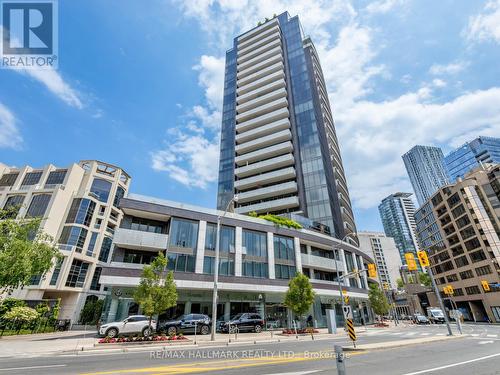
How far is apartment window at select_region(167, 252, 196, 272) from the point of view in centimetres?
2751

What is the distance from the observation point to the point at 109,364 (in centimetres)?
1013

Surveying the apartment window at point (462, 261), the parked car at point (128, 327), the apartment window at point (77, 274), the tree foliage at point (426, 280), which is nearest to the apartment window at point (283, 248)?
the parked car at point (128, 327)

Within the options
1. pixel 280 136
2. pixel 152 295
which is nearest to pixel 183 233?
pixel 152 295

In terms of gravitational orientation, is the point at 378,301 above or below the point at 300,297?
above

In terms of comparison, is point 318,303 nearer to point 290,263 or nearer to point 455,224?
point 290,263

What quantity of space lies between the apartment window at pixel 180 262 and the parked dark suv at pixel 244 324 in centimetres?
694

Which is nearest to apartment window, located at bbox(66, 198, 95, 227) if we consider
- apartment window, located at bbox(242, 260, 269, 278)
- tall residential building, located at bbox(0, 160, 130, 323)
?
tall residential building, located at bbox(0, 160, 130, 323)

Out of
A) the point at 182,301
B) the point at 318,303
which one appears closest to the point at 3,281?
the point at 182,301

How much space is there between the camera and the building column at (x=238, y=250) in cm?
3081

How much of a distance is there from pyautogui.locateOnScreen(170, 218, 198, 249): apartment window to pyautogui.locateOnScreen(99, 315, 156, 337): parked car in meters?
8.90

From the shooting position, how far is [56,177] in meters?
50.1

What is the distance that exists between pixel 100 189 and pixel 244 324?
43.9 metres

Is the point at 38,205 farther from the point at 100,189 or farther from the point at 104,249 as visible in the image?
the point at 104,249

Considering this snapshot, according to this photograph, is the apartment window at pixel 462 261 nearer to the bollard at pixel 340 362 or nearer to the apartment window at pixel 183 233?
the apartment window at pixel 183 233
